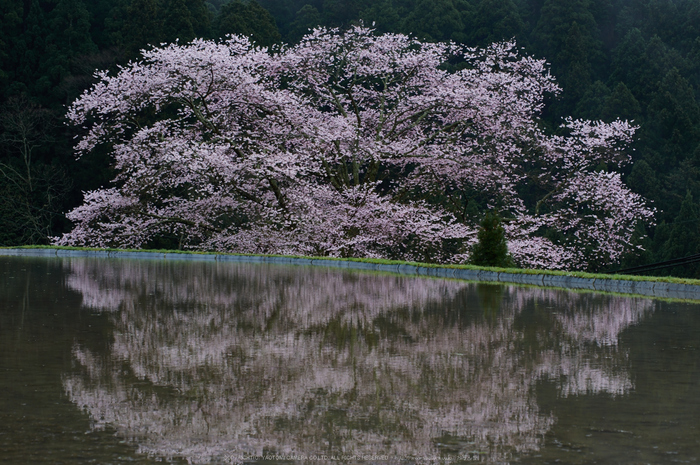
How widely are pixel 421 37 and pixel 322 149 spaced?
118ft

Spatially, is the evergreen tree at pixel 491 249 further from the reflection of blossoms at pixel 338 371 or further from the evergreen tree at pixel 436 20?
the evergreen tree at pixel 436 20

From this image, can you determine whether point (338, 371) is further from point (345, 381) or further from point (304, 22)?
point (304, 22)

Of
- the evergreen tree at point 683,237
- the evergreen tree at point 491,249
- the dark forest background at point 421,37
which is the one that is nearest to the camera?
the evergreen tree at point 491,249

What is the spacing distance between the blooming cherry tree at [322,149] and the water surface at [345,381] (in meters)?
16.5

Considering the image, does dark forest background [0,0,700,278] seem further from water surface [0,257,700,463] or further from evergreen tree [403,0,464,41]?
water surface [0,257,700,463]

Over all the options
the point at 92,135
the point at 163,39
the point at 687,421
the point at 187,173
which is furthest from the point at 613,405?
the point at 163,39

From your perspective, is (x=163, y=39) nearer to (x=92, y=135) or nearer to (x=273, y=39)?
(x=273, y=39)

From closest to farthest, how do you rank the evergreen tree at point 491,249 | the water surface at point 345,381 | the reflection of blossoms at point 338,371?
the water surface at point 345,381
the reflection of blossoms at point 338,371
the evergreen tree at point 491,249

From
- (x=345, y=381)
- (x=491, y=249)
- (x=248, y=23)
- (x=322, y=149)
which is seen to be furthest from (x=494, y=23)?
(x=345, y=381)

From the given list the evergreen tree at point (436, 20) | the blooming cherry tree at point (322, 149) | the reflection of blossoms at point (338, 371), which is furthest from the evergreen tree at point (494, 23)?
the reflection of blossoms at point (338, 371)

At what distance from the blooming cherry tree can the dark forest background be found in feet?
53.6

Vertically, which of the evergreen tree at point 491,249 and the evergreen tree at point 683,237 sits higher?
the evergreen tree at point 683,237

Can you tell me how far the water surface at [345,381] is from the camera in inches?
175

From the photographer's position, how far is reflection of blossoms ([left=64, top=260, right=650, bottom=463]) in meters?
4.67
